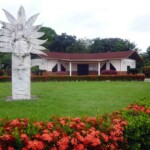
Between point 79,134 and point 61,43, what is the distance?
50.1 metres

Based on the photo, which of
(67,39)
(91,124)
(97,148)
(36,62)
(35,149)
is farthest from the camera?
(67,39)

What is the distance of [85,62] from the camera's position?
38375mm

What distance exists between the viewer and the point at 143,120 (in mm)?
4812

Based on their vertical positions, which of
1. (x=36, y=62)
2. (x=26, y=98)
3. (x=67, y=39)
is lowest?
(x=26, y=98)

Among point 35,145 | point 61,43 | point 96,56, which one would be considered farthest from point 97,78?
→ point 35,145

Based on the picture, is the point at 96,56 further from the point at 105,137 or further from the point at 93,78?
the point at 105,137

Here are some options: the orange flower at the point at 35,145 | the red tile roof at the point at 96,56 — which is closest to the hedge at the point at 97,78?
the red tile roof at the point at 96,56

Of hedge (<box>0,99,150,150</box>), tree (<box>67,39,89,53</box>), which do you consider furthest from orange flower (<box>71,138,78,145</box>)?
tree (<box>67,39,89,53</box>)

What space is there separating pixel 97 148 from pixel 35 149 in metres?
0.86

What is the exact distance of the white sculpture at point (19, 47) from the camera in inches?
513

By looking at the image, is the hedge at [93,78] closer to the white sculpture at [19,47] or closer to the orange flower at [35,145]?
the white sculpture at [19,47]

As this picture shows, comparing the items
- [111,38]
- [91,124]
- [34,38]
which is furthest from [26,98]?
[111,38]

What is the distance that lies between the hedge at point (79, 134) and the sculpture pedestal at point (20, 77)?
832cm

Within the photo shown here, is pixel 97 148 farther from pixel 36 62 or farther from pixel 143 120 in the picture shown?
pixel 36 62
